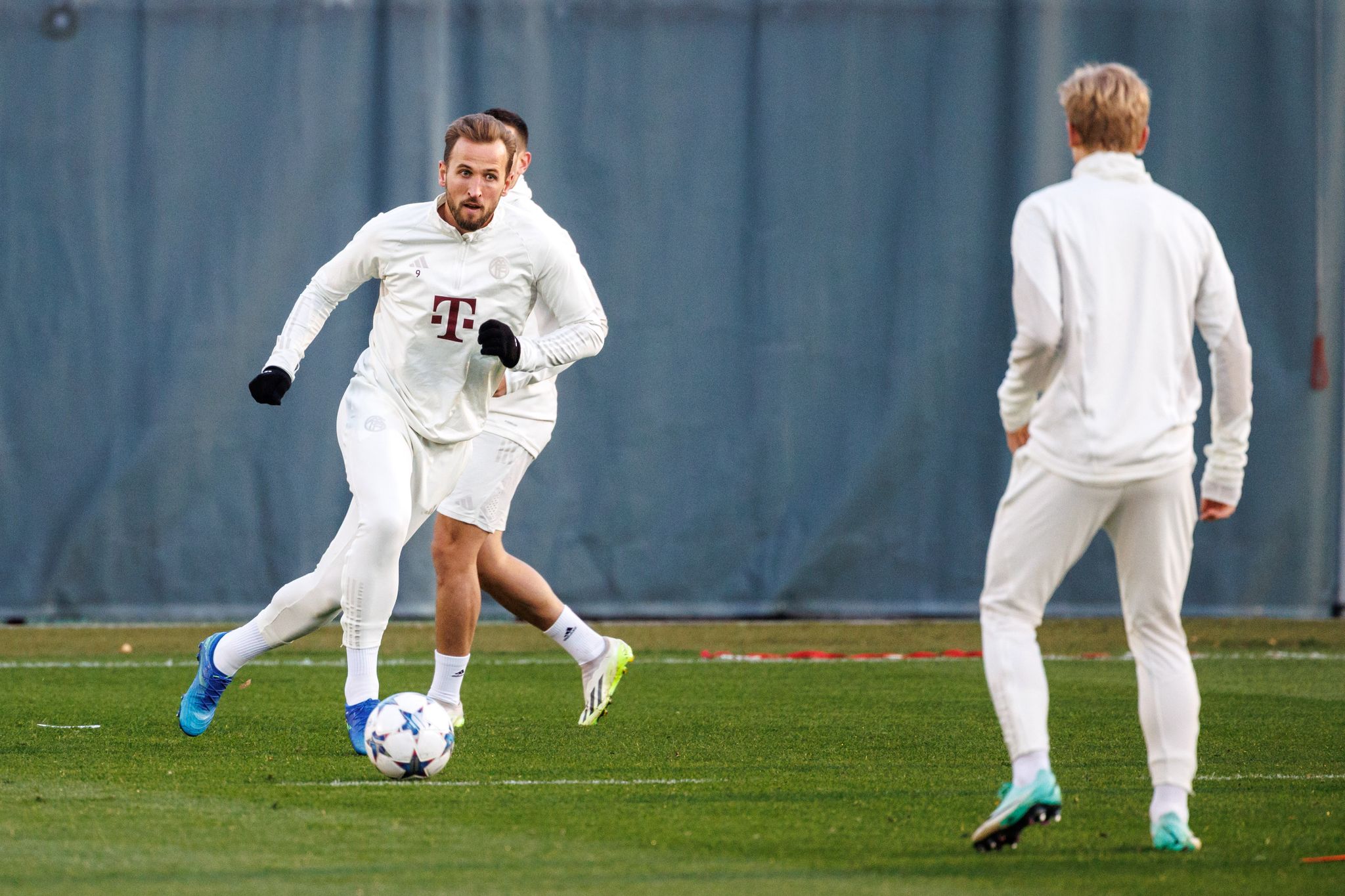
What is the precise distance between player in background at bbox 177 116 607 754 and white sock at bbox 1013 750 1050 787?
2150 millimetres

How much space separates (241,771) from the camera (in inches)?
227

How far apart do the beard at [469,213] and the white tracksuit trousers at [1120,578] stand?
85.8 inches

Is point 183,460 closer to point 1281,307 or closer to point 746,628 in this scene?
point 746,628

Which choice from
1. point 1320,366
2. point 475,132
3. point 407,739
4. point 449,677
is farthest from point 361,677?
point 1320,366

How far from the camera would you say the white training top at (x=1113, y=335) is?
14.4 feet

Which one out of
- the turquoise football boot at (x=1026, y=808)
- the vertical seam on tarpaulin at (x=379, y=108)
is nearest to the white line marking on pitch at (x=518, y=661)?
the vertical seam on tarpaulin at (x=379, y=108)

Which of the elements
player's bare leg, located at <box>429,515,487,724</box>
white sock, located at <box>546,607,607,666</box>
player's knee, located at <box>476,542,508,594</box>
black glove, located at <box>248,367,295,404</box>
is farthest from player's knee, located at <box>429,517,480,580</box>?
black glove, located at <box>248,367,295,404</box>

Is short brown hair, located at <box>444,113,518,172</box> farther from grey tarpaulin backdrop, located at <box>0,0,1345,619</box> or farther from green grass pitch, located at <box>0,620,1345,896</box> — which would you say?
grey tarpaulin backdrop, located at <box>0,0,1345,619</box>

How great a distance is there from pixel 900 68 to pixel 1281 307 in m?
2.55

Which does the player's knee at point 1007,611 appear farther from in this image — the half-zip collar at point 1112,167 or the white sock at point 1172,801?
the half-zip collar at point 1112,167

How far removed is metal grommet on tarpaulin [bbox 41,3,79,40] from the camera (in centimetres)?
1033

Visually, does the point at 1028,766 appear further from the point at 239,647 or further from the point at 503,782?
the point at 239,647

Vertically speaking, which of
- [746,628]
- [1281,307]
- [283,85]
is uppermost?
[283,85]

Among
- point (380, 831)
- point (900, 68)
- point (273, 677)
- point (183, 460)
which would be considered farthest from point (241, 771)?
point (900, 68)
